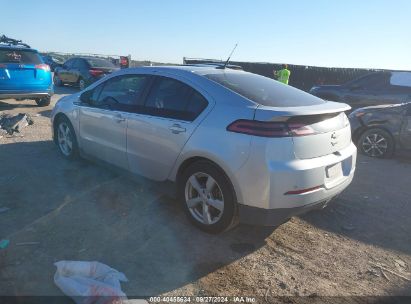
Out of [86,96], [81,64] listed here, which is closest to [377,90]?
[86,96]

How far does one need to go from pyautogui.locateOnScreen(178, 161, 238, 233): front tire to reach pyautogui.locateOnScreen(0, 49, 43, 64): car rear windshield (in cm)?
815

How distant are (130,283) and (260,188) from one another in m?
1.32

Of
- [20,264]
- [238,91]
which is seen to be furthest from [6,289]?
[238,91]

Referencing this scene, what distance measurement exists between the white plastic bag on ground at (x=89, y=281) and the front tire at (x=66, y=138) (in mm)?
2982

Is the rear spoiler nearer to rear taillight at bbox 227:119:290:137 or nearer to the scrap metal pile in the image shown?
rear taillight at bbox 227:119:290:137

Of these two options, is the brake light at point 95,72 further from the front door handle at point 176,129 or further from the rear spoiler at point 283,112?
the rear spoiler at point 283,112

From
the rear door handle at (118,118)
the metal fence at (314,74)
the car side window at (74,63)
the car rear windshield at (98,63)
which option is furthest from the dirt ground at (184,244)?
the metal fence at (314,74)

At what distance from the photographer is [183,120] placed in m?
3.84

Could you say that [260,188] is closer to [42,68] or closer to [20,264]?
[20,264]

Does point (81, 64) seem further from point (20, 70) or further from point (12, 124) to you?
point (12, 124)

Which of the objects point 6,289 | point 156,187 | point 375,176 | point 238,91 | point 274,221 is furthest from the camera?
point 375,176

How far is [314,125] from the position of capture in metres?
3.46

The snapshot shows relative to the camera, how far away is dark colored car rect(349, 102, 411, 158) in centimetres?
697

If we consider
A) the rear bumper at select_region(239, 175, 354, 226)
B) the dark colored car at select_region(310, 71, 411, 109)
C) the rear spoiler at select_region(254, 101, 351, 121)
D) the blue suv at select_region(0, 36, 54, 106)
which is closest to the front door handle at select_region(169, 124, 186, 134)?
the rear spoiler at select_region(254, 101, 351, 121)
